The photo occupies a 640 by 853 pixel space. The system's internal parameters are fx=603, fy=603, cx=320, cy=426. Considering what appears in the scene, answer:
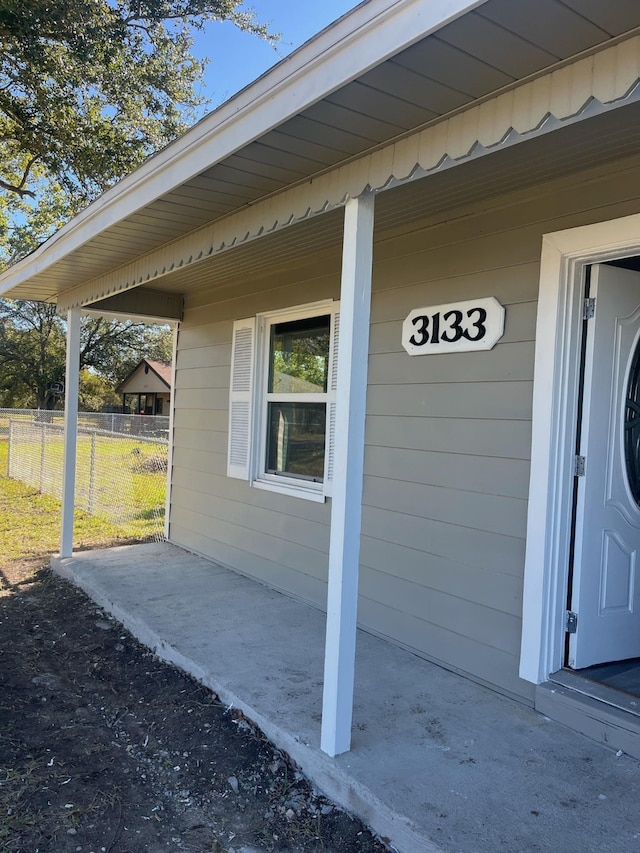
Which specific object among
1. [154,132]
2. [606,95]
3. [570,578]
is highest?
[154,132]

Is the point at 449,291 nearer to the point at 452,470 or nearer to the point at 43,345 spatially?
the point at 452,470

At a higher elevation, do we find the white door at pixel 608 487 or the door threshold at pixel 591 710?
the white door at pixel 608 487

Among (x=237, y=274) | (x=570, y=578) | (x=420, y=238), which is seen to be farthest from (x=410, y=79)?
(x=237, y=274)

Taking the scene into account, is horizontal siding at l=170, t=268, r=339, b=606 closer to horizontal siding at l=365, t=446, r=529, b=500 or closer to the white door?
horizontal siding at l=365, t=446, r=529, b=500

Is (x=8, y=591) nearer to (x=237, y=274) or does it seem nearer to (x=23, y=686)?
(x=23, y=686)

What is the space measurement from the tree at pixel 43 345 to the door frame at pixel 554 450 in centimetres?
2404

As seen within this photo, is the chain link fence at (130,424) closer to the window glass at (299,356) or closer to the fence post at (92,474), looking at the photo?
the fence post at (92,474)

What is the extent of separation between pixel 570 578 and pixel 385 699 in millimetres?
1014

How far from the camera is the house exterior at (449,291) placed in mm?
1752

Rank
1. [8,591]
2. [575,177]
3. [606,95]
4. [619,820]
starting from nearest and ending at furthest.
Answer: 1. [606,95]
2. [619,820]
3. [575,177]
4. [8,591]

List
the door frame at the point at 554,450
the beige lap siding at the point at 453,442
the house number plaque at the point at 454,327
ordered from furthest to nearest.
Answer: the house number plaque at the point at 454,327 < the beige lap siding at the point at 453,442 < the door frame at the point at 554,450

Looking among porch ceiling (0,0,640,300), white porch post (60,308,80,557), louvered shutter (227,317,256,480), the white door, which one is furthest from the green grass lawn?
the white door

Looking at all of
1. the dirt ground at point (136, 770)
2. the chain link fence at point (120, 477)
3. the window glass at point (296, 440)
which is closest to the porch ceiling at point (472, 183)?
the window glass at point (296, 440)

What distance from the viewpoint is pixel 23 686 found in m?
3.21
